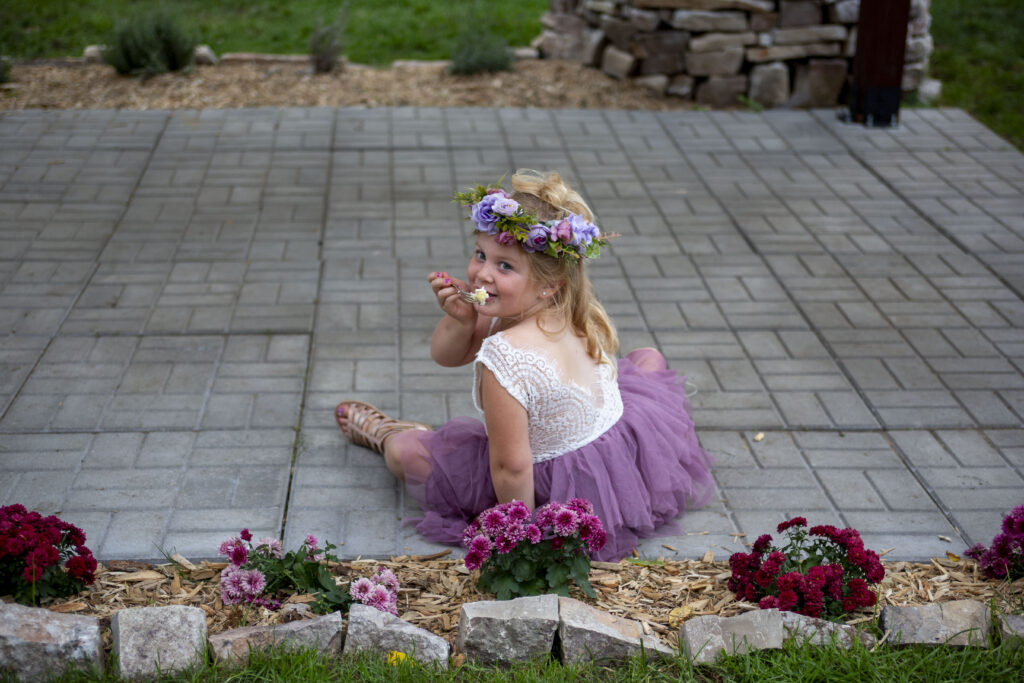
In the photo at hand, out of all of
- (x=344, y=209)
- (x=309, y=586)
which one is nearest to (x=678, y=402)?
(x=309, y=586)

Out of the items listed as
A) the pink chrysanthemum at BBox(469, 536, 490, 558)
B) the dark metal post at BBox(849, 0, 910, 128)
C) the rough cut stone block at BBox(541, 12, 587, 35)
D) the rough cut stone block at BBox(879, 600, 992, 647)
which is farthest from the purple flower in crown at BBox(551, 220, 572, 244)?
the rough cut stone block at BBox(541, 12, 587, 35)

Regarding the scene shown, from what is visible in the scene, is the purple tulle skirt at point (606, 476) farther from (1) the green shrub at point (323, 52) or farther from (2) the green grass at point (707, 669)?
(1) the green shrub at point (323, 52)

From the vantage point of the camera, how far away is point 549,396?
297cm

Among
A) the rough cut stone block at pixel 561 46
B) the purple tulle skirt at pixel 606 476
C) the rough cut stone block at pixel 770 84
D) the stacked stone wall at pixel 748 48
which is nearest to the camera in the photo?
the purple tulle skirt at pixel 606 476

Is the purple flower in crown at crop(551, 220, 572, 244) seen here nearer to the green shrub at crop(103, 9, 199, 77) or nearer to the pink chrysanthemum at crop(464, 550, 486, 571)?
the pink chrysanthemum at crop(464, 550, 486, 571)

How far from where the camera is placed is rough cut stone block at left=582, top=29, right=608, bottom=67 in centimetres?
844

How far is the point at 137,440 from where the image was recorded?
362 centimetres

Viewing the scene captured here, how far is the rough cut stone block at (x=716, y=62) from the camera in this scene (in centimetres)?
779

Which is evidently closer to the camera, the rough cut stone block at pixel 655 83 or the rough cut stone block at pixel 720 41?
the rough cut stone block at pixel 720 41

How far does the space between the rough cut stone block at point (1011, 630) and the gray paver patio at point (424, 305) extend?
1.72ft

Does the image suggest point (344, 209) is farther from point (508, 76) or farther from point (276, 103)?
point (508, 76)

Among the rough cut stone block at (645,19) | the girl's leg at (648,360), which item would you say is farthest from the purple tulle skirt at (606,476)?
the rough cut stone block at (645,19)

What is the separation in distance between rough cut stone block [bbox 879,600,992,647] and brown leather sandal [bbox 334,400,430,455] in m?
1.71

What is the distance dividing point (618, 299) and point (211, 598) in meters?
2.65
